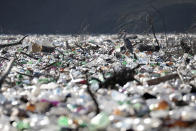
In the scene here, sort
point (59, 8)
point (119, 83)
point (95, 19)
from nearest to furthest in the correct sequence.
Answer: point (119, 83)
point (95, 19)
point (59, 8)

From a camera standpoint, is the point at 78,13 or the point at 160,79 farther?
the point at 78,13

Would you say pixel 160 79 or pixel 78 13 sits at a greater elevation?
pixel 78 13

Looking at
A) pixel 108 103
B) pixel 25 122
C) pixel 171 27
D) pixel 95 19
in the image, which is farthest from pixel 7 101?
pixel 95 19

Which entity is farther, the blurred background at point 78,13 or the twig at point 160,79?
the blurred background at point 78,13

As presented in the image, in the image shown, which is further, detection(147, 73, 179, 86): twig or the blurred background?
the blurred background

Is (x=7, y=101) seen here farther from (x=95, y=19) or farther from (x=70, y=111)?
(x=95, y=19)

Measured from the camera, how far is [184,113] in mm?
1312

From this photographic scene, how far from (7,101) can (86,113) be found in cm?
46

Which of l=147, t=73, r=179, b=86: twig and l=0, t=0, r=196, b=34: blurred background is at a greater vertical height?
l=0, t=0, r=196, b=34: blurred background

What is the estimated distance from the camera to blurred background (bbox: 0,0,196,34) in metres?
27.7

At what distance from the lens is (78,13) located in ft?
111

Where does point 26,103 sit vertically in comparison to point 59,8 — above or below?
below

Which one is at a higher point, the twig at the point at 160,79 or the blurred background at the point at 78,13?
the blurred background at the point at 78,13

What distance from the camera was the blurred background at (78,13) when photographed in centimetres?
2770
